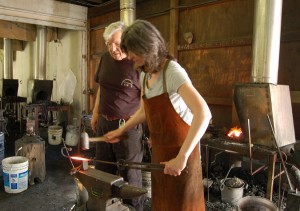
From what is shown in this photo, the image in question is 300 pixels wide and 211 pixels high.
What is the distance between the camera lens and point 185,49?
4094 millimetres

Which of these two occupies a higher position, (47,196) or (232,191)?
(232,191)

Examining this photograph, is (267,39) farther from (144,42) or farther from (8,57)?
(8,57)

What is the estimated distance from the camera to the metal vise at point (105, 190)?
1.24 meters

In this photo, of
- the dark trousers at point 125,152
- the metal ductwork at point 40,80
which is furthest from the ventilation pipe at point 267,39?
the metal ductwork at point 40,80

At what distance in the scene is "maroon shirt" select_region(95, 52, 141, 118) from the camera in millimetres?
2285

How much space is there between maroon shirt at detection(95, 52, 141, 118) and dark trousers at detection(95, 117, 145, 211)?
0.12 meters

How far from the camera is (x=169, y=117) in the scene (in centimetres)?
A: 153

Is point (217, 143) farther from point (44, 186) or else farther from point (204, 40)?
point (44, 186)

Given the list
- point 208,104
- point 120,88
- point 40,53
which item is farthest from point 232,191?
point 40,53

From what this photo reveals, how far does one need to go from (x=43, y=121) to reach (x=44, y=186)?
3384mm


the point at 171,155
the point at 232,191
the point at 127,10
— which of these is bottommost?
the point at 232,191

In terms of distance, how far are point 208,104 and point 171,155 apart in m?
2.43

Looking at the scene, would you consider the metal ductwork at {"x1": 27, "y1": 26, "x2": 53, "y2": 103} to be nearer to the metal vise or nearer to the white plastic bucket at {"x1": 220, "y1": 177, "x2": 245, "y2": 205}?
the white plastic bucket at {"x1": 220, "y1": 177, "x2": 245, "y2": 205}

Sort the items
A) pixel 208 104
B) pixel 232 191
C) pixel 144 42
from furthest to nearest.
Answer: pixel 208 104
pixel 232 191
pixel 144 42
